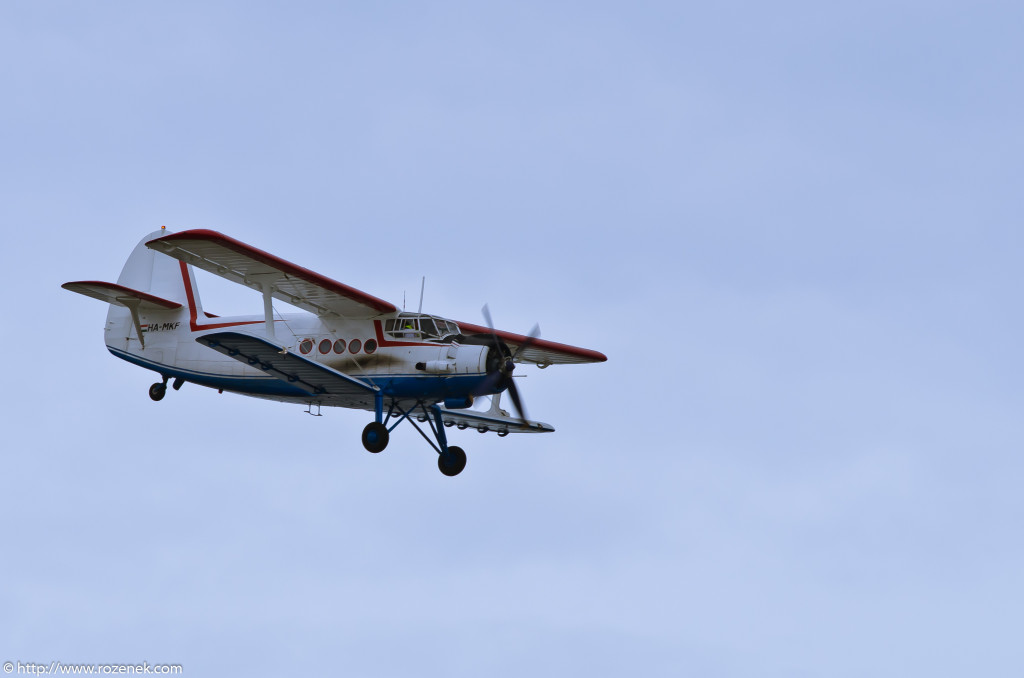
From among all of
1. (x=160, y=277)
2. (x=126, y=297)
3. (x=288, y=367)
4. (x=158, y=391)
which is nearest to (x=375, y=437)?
(x=288, y=367)

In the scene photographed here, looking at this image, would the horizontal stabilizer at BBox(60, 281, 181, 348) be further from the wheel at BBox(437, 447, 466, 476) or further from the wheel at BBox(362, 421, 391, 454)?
the wheel at BBox(437, 447, 466, 476)

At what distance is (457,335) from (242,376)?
5315 mm

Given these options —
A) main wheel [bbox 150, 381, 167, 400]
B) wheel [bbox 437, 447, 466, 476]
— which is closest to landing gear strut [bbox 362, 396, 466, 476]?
wheel [bbox 437, 447, 466, 476]

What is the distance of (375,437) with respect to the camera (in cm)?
2470

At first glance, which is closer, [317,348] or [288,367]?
[288,367]

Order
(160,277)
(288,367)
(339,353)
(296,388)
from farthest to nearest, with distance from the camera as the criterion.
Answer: (160,277)
(296,388)
(339,353)
(288,367)

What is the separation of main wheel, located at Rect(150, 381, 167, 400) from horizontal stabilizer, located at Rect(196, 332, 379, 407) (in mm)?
4399

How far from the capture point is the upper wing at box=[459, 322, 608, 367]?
1153 inches

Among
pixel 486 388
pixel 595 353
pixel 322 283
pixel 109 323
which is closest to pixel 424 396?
pixel 486 388

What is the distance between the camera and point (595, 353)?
30438mm

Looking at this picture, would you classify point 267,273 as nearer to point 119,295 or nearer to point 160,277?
point 119,295

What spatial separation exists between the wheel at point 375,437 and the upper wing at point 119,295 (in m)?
7.24

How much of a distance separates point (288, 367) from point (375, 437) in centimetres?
222

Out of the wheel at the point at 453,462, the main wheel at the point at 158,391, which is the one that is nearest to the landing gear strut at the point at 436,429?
the wheel at the point at 453,462
